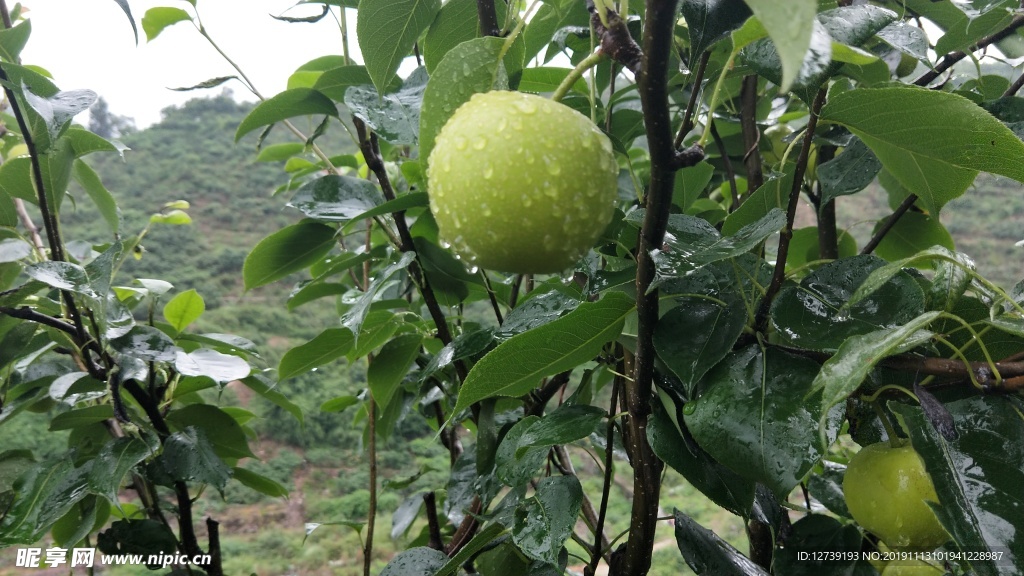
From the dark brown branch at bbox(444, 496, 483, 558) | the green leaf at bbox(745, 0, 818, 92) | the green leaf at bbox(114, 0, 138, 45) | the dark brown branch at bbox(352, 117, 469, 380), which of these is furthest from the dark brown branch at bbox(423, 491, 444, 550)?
the green leaf at bbox(745, 0, 818, 92)

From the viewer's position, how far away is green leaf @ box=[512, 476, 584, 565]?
0.40 meters

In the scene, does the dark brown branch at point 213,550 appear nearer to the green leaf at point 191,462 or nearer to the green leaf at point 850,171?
the green leaf at point 191,462

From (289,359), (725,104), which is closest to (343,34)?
(289,359)

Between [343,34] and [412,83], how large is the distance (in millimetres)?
145

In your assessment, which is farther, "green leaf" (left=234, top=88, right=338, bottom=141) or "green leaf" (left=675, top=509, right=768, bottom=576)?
"green leaf" (left=234, top=88, right=338, bottom=141)

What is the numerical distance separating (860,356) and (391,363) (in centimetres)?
49

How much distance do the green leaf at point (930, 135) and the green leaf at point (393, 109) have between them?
0.26 metres

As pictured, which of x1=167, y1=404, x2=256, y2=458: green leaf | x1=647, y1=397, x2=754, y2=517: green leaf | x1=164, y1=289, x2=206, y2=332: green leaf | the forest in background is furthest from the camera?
the forest in background

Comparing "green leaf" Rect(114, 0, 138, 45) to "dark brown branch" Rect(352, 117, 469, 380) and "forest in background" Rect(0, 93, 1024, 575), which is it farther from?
"forest in background" Rect(0, 93, 1024, 575)

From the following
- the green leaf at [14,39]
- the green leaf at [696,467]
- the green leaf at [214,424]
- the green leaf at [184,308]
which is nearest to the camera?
the green leaf at [696,467]

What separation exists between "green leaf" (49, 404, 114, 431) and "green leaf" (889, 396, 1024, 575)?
0.78m

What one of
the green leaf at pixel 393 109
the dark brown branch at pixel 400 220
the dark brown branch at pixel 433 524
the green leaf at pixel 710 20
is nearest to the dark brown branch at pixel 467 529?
the dark brown branch at pixel 433 524

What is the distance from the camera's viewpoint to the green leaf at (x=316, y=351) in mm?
637

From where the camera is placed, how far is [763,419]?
32 cm
